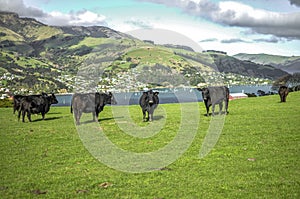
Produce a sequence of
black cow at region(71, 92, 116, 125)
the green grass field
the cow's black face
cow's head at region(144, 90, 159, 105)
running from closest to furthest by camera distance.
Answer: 1. the green grass field
2. black cow at region(71, 92, 116, 125)
3. cow's head at region(144, 90, 159, 105)
4. the cow's black face

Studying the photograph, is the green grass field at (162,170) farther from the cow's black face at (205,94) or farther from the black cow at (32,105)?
the black cow at (32,105)

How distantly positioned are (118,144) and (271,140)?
25.8 feet

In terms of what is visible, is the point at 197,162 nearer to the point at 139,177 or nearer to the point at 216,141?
the point at 139,177

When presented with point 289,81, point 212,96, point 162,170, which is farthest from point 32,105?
point 289,81

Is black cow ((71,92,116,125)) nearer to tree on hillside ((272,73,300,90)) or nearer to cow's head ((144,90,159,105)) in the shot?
cow's head ((144,90,159,105))

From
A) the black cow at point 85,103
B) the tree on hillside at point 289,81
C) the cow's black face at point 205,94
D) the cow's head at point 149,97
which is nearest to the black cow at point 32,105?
the black cow at point 85,103

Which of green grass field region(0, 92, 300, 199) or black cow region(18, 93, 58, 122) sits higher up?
black cow region(18, 93, 58, 122)

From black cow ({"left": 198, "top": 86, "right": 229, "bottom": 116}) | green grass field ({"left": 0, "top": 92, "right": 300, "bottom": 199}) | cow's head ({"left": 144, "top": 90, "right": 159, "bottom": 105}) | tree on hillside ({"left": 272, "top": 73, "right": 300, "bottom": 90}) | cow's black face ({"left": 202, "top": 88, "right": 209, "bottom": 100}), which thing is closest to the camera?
green grass field ({"left": 0, "top": 92, "right": 300, "bottom": 199})

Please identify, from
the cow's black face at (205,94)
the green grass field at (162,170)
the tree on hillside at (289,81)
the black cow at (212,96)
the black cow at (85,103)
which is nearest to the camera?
the green grass field at (162,170)

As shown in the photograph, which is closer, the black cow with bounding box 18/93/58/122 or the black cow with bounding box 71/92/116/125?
the black cow with bounding box 71/92/116/125

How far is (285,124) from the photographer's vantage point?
19812 mm

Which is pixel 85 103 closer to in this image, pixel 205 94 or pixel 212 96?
pixel 205 94

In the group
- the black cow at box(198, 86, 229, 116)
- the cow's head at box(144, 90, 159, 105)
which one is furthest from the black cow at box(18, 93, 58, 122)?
the black cow at box(198, 86, 229, 116)

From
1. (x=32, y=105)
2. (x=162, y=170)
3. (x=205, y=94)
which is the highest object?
(x=205, y=94)
